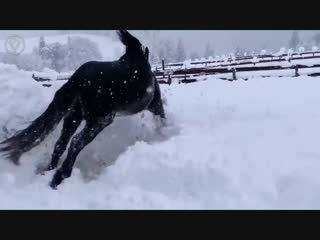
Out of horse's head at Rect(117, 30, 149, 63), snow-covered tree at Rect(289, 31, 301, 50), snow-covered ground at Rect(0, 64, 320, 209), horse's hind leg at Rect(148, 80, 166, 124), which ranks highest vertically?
snow-covered tree at Rect(289, 31, 301, 50)

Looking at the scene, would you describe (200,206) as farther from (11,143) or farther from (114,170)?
(11,143)

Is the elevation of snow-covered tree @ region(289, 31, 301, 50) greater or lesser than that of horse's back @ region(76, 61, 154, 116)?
greater

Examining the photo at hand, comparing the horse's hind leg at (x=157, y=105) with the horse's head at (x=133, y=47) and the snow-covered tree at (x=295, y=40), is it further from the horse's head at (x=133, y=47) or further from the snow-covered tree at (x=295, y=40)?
the snow-covered tree at (x=295, y=40)

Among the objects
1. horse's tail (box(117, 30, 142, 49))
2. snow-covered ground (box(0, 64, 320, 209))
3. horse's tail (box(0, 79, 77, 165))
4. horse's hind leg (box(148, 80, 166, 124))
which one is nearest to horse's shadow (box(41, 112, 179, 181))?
snow-covered ground (box(0, 64, 320, 209))

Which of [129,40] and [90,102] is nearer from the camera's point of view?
[90,102]

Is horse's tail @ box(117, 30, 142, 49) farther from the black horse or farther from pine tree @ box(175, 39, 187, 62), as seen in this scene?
pine tree @ box(175, 39, 187, 62)

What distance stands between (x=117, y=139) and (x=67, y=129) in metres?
0.82

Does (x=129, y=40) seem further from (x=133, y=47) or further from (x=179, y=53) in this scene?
(x=179, y=53)

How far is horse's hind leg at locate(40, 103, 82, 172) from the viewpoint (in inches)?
230

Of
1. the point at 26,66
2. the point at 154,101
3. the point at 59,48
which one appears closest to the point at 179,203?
the point at 154,101

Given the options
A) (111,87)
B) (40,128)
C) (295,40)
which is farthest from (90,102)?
(295,40)

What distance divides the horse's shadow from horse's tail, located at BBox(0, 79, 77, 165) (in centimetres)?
63

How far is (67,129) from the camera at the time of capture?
5.94 meters

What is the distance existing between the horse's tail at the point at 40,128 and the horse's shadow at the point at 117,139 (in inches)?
24.9
